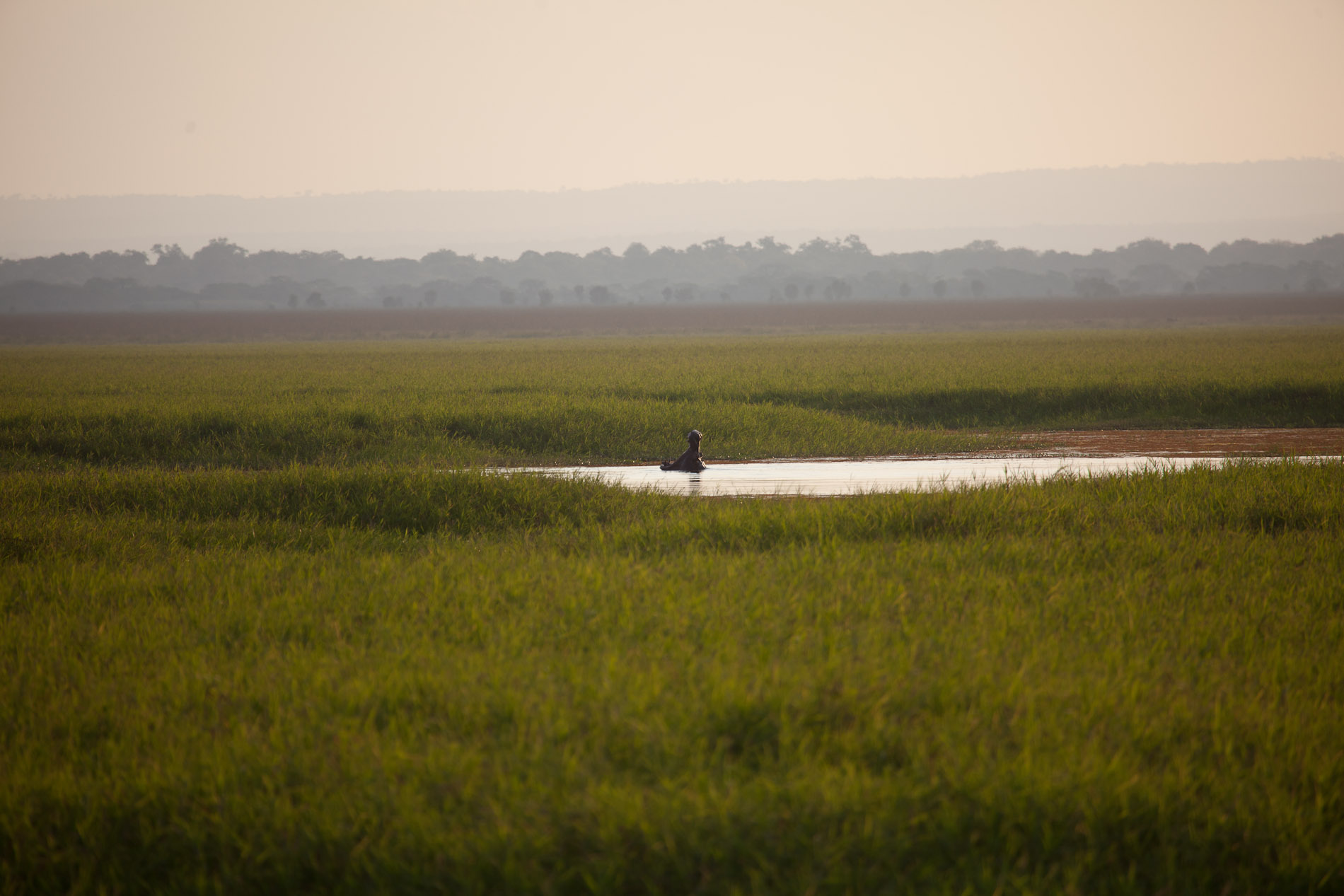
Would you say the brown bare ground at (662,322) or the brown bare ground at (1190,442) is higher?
the brown bare ground at (662,322)

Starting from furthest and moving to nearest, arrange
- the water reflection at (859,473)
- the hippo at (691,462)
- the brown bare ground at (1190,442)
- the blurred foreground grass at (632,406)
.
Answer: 1. the blurred foreground grass at (632,406)
2. the brown bare ground at (1190,442)
3. the hippo at (691,462)
4. the water reflection at (859,473)

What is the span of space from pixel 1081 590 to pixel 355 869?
190 inches

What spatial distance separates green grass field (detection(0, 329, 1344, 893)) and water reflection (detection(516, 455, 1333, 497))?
73.0 inches

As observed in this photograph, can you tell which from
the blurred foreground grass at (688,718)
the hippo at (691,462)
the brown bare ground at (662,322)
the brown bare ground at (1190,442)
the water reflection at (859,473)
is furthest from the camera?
the brown bare ground at (662,322)

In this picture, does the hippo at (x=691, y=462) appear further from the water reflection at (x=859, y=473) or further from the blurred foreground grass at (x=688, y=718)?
the blurred foreground grass at (x=688, y=718)

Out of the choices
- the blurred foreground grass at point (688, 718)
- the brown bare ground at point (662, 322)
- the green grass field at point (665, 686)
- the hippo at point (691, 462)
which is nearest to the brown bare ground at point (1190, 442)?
the green grass field at point (665, 686)

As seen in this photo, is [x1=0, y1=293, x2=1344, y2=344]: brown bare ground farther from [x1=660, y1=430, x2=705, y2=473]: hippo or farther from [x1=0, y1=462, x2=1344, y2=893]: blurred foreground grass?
[x1=0, y1=462, x2=1344, y2=893]: blurred foreground grass

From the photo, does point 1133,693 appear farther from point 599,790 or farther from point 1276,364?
point 1276,364

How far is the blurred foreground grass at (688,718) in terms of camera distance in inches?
146

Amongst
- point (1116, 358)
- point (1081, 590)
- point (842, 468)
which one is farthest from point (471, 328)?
point (1081, 590)

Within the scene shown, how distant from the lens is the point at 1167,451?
16.0 m

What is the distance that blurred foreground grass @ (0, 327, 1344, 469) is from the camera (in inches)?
648

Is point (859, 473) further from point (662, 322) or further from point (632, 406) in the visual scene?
point (662, 322)

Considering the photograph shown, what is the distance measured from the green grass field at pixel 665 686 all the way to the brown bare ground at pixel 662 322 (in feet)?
225
